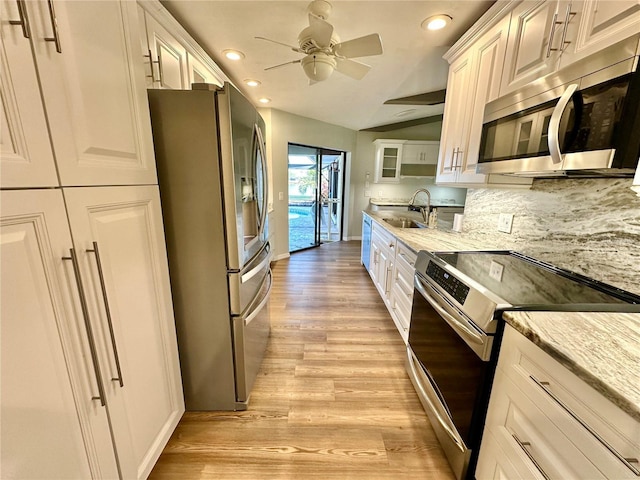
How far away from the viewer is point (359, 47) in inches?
67.1

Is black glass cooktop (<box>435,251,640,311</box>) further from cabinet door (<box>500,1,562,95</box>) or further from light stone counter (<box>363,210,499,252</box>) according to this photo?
cabinet door (<box>500,1,562,95</box>)

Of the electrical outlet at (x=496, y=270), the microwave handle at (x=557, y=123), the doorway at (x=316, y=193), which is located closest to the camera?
the microwave handle at (x=557, y=123)

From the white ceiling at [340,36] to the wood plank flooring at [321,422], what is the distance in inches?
97.0

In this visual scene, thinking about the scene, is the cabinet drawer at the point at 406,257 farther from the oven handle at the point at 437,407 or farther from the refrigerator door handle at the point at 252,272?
the refrigerator door handle at the point at 252,272

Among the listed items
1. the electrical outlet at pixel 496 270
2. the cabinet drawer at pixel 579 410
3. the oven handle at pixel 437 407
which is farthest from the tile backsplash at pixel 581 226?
the oven handle at pixel 437 407

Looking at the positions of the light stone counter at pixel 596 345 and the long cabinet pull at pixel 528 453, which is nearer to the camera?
the light stone counter at pixel 596 345

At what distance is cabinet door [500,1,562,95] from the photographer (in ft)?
3.89

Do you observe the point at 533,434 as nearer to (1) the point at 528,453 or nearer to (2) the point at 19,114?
(1) the point at 528,453

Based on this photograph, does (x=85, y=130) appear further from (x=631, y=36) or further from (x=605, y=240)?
(x=605, y=240)

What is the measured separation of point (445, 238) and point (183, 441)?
2.23 meters

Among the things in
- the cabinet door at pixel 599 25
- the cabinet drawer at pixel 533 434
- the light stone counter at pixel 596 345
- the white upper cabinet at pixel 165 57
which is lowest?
the cabinet drawer at pixel 533 434


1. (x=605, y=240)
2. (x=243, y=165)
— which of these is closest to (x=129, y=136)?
(x=243, y=165)

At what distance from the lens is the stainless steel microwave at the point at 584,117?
2.76 ft

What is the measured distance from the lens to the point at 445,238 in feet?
6.91
